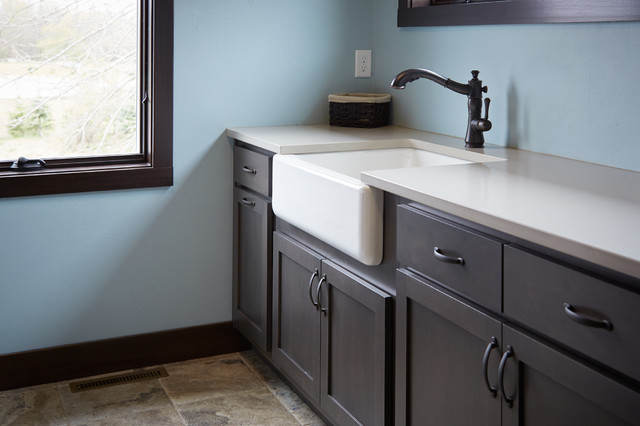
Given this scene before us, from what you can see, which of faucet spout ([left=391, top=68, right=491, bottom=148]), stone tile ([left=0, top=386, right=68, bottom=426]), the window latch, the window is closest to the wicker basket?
faucet spout ([left=391, top=68, right=491, bottom=148])

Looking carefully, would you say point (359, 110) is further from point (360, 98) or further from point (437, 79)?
point (437, 79)

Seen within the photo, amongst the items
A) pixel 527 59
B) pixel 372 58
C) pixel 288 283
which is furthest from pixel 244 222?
pixel 527 59

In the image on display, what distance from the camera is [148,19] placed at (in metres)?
2.75

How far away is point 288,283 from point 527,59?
105 centimetres

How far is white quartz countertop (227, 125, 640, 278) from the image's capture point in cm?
130

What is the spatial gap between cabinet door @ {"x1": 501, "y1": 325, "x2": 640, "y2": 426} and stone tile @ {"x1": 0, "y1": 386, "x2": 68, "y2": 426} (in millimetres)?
1605

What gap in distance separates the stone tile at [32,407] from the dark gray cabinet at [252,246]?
74 centimetres

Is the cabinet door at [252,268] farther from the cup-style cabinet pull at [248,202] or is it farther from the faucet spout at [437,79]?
the faucet spout at [437,79]

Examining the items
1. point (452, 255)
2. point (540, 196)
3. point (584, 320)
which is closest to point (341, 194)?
point (452, 255)

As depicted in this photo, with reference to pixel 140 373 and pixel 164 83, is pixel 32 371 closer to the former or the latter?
pixel 140 373

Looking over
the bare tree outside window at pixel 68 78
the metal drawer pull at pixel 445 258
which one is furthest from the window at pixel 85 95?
the metal drawer pull at pixel 445 258

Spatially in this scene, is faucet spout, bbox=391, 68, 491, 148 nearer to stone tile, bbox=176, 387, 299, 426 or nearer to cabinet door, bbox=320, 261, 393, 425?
cabinet door, bbox=320, 261, 393, 425

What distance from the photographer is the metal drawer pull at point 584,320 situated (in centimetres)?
124

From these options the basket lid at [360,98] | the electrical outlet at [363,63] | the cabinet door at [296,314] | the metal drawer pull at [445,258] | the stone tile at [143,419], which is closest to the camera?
the metal drawer pull at [445,258]
